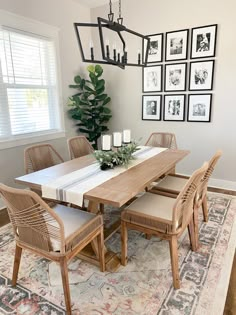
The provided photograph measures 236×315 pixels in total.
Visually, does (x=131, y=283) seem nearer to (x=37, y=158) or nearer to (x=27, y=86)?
(x=37, y=158)

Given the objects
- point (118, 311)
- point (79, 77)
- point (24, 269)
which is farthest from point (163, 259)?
point (79, 77)

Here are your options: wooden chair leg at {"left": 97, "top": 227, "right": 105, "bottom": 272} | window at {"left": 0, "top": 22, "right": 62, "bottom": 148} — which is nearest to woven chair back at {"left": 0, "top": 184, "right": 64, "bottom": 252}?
wooden chair leg at {"left": 97, "top": 227, "right": 105, "bottom": 272}

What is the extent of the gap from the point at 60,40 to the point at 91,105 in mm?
1099

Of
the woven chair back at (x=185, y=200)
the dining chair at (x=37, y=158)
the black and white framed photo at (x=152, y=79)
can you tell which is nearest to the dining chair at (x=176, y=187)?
the woven chair back at (x=185, y=200)

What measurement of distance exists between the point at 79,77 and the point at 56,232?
3.05m

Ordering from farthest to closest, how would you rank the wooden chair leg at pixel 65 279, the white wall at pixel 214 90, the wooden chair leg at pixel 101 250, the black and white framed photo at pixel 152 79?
1. the black and white framed photo at pixel 152 79
2. the white wall at pixel 214 90
3. the wooden chair leg at pixel 101 250
4. the wooden chair leg at pixel 65 279

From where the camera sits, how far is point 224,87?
3297 millimetres

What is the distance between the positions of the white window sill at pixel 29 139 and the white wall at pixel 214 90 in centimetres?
123

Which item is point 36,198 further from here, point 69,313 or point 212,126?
point 212,126

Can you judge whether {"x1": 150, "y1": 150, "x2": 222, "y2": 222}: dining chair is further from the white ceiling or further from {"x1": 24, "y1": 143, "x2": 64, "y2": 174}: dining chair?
the white ceiling

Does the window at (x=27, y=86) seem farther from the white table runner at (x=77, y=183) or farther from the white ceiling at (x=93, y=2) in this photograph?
the white table runner at (x=77, y=183)

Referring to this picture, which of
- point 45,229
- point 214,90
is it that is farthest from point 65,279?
point 214,90

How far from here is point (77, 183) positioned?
1.79 m

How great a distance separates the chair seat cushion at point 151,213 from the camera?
1709 mm
